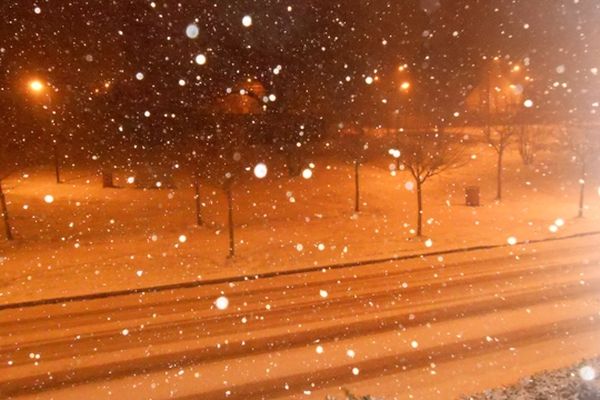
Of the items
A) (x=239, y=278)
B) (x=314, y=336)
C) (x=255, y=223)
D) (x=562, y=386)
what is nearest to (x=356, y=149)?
(x=255, y=223)

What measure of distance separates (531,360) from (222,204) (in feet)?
50.8

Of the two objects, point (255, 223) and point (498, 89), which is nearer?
point (255, 223)

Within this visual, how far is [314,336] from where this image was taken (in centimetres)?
1063

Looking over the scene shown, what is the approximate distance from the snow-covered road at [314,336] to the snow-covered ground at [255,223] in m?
1.73

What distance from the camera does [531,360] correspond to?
948 centimetres

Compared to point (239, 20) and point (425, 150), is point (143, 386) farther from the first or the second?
point (239, 20)

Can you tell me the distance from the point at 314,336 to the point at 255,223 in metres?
10.1

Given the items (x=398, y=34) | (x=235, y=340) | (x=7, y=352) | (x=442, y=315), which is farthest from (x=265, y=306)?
(x=398, y=34)

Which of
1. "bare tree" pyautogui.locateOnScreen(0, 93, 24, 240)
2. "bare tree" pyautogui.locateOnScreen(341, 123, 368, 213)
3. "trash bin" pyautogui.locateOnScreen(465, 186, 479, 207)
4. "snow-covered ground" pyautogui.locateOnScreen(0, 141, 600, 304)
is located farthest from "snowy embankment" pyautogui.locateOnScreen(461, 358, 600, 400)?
"bare tree" pyautogui.locateOnScreen(0, 93, 24, 240)

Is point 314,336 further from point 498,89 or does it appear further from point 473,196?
point 498,89

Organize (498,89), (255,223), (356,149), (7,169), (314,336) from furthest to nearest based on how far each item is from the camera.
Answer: (498,89) → (356,149) → (7,169) → (255,223) → (314,336)

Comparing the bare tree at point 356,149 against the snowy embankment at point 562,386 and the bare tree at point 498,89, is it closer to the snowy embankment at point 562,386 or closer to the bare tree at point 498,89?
the snowy embankment at point 562,386

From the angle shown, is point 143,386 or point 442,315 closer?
point 143,386

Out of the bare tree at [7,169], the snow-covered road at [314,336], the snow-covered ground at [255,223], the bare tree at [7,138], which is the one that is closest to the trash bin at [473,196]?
the snow-covered ground at [255,223]
